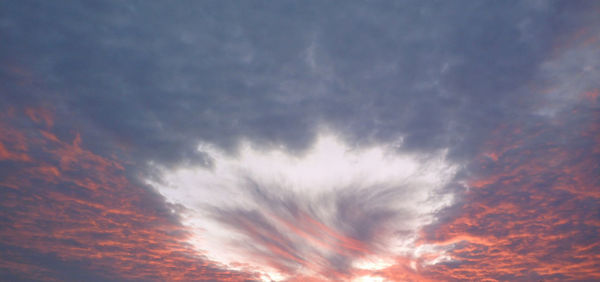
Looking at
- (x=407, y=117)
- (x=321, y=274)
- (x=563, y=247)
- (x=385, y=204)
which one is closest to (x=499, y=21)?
(x=407, y=117)

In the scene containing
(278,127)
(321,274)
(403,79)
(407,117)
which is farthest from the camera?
(321,274)

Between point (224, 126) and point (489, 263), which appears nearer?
point (224, 126)

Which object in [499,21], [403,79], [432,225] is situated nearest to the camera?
[499,21]

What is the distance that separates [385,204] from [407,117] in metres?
6.87

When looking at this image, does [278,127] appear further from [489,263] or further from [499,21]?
[489,263]

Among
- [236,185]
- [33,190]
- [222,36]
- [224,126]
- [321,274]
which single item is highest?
[222,36]

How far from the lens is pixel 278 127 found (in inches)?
549

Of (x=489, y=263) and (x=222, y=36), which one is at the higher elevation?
(x=222, y=36)

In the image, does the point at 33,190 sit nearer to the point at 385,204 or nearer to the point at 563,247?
the point at 385,204

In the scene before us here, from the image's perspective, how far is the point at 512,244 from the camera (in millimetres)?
19578

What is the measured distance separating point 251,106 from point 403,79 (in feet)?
21.8

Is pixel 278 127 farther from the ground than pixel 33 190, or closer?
farther from the ground

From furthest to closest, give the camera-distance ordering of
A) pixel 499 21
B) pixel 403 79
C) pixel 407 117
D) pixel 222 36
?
pixel 407 117
pixel 403 79
pixel 222 36
pixel 499 21

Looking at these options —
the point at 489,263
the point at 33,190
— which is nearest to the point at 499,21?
the point at 489,263
